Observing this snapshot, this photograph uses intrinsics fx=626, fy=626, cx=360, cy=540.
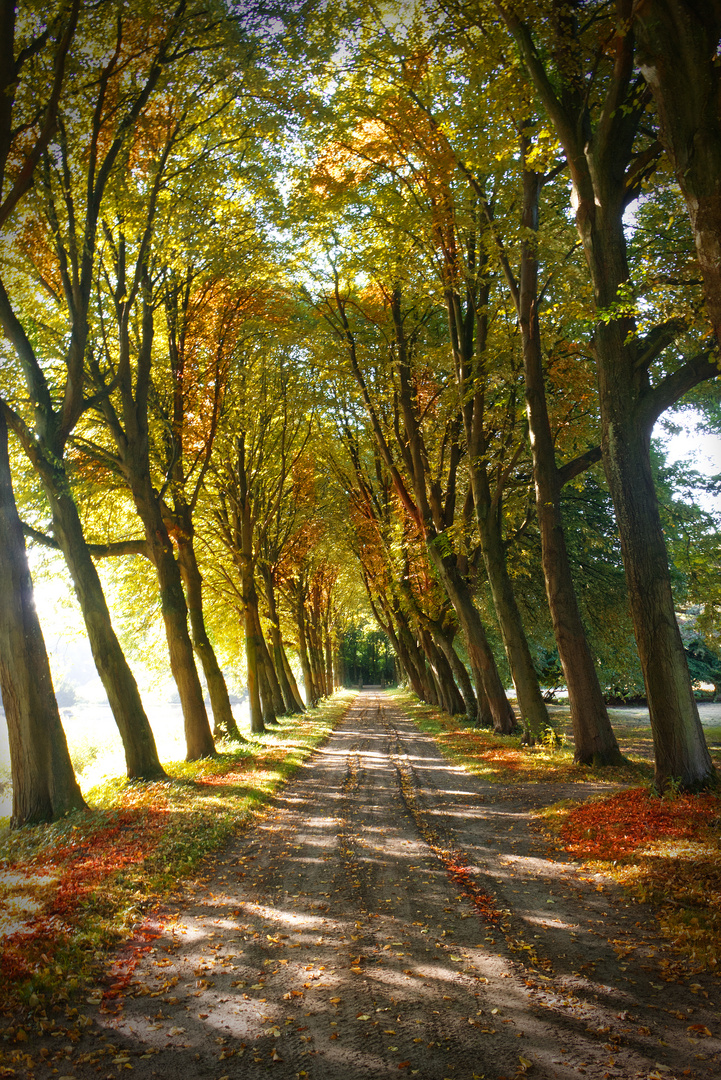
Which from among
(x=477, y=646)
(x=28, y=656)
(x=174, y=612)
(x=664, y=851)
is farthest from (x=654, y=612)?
(x=174, y=612)

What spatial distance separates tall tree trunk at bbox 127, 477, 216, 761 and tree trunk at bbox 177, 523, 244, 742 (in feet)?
4.57

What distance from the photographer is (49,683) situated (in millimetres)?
8672

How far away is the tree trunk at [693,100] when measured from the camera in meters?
4.79

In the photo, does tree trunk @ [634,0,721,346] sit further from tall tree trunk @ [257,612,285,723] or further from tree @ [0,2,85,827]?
tall tree trunk @ [257,612,285,723]

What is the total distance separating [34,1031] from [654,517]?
7535 mm

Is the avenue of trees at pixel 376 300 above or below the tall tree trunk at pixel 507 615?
above

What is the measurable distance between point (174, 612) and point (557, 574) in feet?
27.6

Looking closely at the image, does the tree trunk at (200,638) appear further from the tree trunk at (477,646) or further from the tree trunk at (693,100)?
the tree trunk at (693,100)

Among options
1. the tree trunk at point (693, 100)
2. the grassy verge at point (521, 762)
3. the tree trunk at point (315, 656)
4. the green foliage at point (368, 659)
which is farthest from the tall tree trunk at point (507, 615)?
the green foliage at point (368, 659)

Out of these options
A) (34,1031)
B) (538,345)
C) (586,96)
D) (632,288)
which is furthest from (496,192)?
(34,1031)

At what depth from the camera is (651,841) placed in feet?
20.2

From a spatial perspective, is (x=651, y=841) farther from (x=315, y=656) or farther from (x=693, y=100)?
(x=315, y=656)

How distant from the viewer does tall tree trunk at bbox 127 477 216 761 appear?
1373 centimetres

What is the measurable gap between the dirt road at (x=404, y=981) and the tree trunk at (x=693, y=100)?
4.61 m
